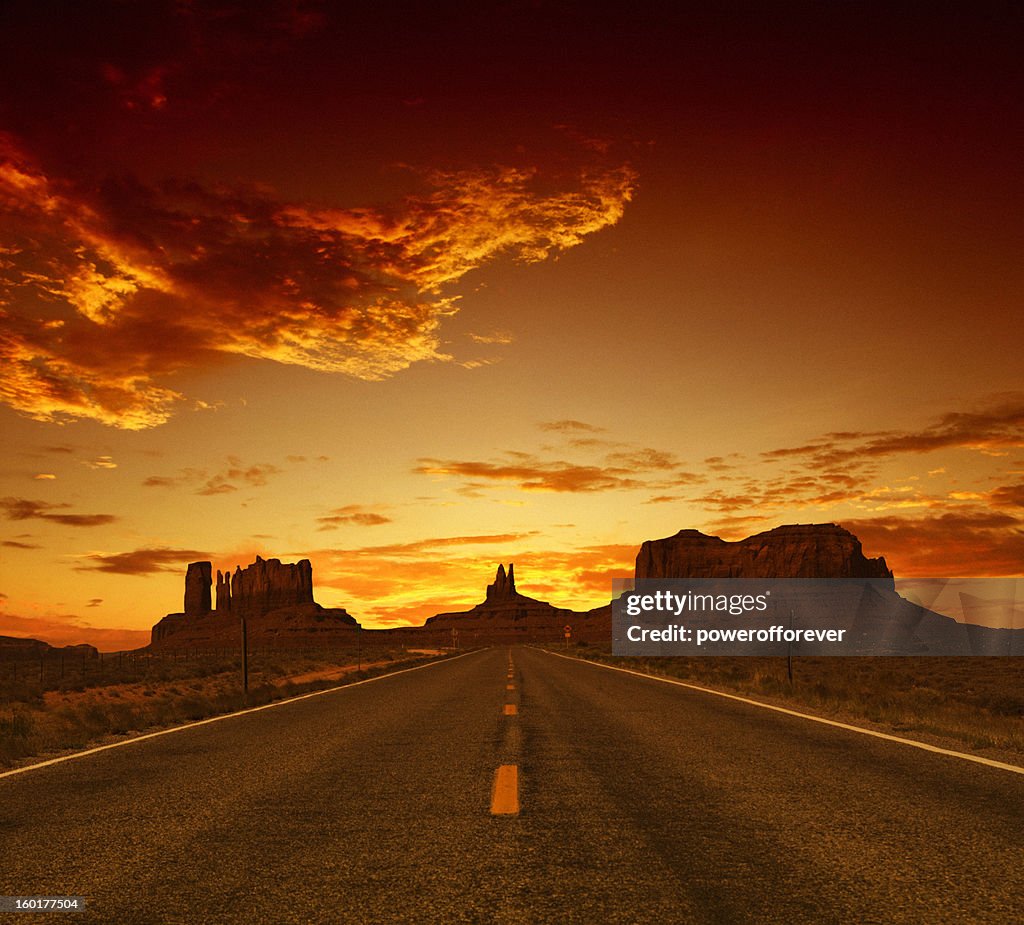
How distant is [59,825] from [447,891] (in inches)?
135

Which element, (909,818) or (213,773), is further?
(213,773)

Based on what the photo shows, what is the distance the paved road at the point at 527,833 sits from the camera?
419 centimetres

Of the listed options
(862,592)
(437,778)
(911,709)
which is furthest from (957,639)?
(437,778)

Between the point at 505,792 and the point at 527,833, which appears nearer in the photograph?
the point at 527,833

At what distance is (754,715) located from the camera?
13.9 meters

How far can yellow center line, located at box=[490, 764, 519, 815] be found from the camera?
21.0ft

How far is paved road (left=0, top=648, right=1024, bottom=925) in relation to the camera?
419 cm

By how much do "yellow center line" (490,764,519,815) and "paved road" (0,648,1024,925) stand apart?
0.36ft

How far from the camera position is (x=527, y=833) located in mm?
5617

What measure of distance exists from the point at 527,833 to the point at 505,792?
1527mm

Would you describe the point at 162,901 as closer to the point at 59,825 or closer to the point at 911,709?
the point at 59,825

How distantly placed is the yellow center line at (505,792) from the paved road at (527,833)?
109 millimetres

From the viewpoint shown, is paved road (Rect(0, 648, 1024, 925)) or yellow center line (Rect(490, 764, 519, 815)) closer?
paved road (Rect(0, 648, 1024, 925))

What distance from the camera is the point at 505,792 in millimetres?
7105
